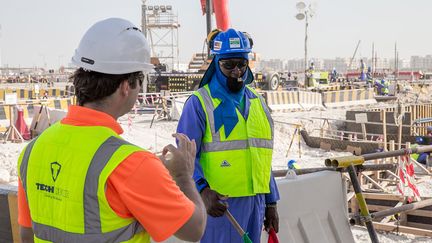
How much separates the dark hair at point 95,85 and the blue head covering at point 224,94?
4.62 feet

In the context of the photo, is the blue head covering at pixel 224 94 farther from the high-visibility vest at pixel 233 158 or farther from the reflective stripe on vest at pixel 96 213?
the reflective stripe on vest at pixel 96 213

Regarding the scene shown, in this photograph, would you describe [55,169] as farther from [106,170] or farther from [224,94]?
[224,94]

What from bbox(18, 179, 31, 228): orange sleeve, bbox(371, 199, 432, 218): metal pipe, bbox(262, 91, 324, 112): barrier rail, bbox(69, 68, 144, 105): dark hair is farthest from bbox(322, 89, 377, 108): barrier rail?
bbox(69, 68, 144, 105): dark hair

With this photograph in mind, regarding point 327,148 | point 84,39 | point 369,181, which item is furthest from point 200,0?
point 84,39

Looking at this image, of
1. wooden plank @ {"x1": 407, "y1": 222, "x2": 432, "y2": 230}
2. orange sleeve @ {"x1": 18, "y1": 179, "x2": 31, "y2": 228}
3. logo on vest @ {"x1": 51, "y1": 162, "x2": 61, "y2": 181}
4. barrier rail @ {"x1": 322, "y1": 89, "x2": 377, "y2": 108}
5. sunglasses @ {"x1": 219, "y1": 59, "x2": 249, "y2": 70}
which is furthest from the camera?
barrier rail @ {"x1": 322, "y1": 89, "x2": 377, "y2": 108}

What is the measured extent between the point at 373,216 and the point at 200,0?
866 inches

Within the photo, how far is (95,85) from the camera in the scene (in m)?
1.76

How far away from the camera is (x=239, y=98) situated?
3.25m

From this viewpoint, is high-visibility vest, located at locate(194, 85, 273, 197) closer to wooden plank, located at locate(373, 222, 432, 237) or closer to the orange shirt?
the orange shirt

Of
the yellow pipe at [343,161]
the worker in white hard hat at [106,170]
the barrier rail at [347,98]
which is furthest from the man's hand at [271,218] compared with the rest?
the barrier rail at [347,98]

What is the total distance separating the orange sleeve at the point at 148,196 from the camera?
159cm

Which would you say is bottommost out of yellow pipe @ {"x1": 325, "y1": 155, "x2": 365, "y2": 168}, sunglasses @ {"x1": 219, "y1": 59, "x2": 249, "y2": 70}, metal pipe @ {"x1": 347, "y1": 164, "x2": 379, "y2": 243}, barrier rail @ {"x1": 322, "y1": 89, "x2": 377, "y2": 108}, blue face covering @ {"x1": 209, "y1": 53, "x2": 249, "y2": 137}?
barrier rail @ {"x1": 322, "y1": 89, "x2": 377, "y2": 108}

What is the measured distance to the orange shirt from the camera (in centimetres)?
159

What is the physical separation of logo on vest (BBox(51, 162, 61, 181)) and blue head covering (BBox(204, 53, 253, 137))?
4.89 feet
